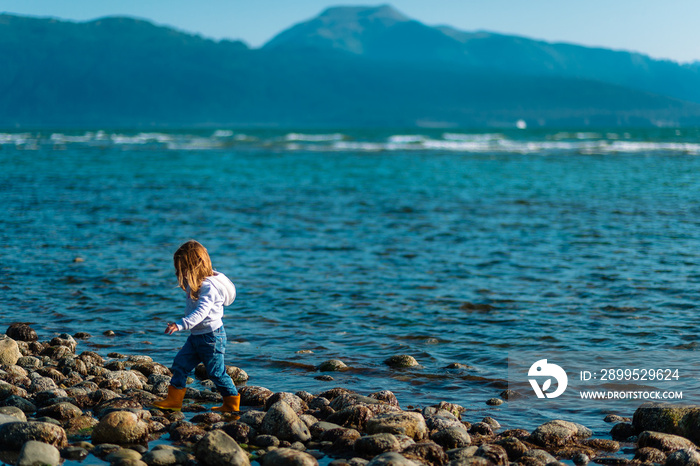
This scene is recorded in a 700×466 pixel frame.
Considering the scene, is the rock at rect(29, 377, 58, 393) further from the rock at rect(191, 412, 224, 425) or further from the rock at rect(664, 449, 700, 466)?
the rock at rect(664, 449, 700, 466)

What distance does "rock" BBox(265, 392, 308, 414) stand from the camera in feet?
20.0

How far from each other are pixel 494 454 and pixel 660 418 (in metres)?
1.52

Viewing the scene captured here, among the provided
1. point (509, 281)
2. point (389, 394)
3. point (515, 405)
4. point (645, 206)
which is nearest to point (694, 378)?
point (515, 405)

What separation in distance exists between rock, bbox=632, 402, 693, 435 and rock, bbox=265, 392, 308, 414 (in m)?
2.55

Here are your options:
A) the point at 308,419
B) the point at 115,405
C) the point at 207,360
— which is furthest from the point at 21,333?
the point at 308,419

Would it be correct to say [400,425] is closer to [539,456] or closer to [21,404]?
[539,456]

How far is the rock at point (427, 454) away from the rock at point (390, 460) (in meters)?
0.27

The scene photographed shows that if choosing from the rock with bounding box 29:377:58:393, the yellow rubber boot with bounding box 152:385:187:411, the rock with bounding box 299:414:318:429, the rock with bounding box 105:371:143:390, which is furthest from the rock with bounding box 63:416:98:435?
the rock with bounding box 299:414:318:429

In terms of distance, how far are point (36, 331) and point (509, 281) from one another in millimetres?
6540

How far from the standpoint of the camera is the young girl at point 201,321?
19.5 feet

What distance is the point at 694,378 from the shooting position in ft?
23.4

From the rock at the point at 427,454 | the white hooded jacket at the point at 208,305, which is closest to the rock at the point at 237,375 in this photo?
the white hooded jacket at the point at 208,305

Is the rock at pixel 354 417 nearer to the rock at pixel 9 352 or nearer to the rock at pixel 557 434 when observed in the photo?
the rock at pixel 557 434

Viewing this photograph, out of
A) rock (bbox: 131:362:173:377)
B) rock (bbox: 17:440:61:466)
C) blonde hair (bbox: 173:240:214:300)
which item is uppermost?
blonde hair (bbox: 173:240:214:300)
